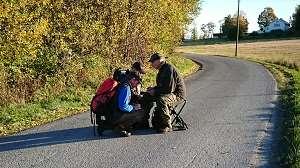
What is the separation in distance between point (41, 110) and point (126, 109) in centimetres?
358

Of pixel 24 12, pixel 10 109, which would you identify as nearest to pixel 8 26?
pixel 24 12

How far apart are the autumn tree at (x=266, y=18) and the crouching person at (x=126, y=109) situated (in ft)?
519

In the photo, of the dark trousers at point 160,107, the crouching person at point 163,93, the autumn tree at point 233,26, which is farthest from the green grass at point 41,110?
the autumn tree at point 233,26

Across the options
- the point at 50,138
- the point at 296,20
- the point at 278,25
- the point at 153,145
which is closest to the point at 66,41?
the point at 50,138

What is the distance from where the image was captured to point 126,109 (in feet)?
32.7

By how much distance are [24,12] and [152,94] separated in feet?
13.3

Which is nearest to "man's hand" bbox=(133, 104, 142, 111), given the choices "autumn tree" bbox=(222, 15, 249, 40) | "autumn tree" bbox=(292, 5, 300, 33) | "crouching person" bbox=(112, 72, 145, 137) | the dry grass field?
"crouching person" bbox=(112, 72, 145, 137)

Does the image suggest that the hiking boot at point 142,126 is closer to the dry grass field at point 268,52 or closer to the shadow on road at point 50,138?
the shadow on road at point 50,138

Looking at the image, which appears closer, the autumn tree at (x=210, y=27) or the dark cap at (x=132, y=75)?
the dark cap at (x=132, y=75)

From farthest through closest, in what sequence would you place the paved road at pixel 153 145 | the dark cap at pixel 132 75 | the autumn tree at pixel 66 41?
1. the autumn tree at pixel 66 41
2. the dark cap at pixel 132 75
3. the paved road at pixel 153 145

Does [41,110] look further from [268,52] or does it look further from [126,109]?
[268,52]

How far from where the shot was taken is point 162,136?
33.2 ft

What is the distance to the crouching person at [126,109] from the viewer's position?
9.88 metres

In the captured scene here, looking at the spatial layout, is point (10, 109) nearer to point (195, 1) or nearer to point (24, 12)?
point (24, 12)
